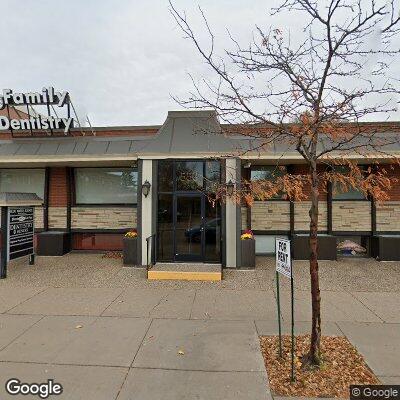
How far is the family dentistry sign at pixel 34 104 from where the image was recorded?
40.4 ft

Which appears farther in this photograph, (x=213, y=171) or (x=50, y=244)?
(x=50, y=244)

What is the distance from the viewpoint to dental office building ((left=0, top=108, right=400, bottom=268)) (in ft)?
32.0

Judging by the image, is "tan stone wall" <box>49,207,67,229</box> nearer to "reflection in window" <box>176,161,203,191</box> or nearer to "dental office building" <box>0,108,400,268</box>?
"dental office building" <box>0,108,400,268</box>

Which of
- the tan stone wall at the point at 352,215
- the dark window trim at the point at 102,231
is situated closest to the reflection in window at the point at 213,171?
the dark window trim at the point at 102,231

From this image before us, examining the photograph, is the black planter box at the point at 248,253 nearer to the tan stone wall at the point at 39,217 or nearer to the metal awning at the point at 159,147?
the metal awning at the point at 159,147

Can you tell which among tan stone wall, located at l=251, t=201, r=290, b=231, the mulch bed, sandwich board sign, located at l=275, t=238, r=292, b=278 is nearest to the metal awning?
tan stone wall, located at l=251, t=201, r=290, b=231

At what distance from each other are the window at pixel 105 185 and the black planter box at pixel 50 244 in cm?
164

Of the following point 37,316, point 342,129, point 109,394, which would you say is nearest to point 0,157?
point 37,316

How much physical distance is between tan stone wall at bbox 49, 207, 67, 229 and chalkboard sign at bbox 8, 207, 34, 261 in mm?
2028

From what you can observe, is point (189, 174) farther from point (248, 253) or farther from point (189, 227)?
point (248, 253)

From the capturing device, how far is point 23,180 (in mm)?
12969

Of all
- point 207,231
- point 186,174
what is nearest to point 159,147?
point 186,174

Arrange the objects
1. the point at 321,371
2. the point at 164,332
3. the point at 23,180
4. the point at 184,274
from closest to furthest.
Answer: the point at 321,371
the point at 164,332
the point at 184,274
the point at 23,180

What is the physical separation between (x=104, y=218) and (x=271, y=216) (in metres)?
6.62
